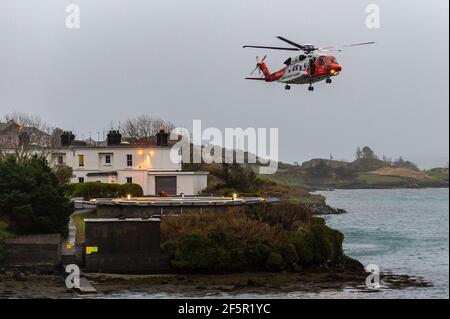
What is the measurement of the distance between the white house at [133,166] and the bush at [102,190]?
5504 millimetres

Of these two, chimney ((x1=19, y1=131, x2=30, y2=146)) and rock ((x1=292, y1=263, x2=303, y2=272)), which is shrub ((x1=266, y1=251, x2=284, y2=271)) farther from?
chimney ((x1=19, y1=131, x2=30, y2=146))

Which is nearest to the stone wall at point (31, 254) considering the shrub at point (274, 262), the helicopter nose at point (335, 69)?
the shrub at point (274, 262)

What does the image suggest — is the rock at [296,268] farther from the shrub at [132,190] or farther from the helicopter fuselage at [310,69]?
the shrub at [132,190]

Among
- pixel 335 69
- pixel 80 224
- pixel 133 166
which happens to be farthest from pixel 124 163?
pixel 335 69

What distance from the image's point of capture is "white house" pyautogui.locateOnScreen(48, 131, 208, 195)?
224 ft

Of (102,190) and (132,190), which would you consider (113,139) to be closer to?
(132,190)

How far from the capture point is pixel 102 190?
203 feet

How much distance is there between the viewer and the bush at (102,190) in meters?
61.9

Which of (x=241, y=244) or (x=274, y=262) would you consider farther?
(x=241, y=244)

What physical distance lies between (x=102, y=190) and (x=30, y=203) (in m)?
16.1

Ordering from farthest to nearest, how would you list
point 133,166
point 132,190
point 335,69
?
point 133,166 < point 132,190 < point 335,69

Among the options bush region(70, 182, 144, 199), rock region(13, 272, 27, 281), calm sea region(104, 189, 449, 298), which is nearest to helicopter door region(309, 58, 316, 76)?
calm sea region(104, 189, 449, 298)

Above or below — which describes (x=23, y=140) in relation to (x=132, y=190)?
above
